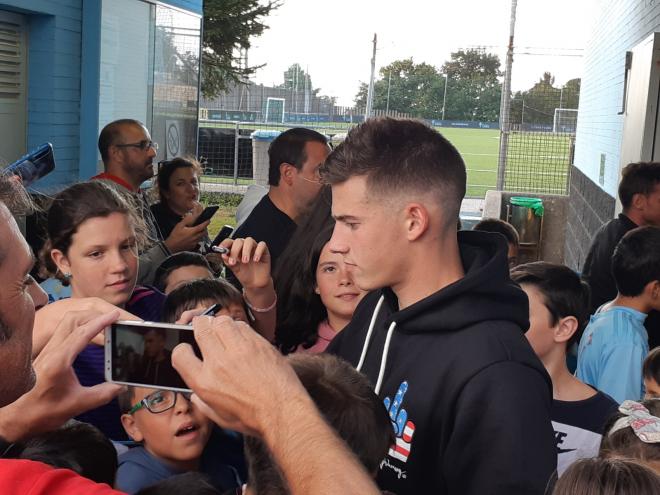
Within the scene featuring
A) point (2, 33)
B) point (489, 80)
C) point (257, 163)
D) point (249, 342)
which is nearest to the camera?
point (249, 342)

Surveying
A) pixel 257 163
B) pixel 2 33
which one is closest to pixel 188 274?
pixel 2 33

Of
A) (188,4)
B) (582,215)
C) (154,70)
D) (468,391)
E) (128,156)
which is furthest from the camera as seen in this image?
(582,215)

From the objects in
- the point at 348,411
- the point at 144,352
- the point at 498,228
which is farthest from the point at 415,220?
the point at 498,228

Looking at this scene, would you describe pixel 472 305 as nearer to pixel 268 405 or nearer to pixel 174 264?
pixel 268 405

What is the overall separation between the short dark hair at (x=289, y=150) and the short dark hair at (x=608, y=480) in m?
3.72

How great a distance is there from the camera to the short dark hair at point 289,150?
5.68m

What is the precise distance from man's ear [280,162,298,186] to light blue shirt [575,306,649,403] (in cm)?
204

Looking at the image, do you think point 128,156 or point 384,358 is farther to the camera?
point 128,156

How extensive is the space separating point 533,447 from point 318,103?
1473 inches

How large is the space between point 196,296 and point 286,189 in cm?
196

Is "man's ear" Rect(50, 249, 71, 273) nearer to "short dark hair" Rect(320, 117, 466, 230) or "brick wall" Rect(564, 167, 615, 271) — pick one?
"short dark hair" Rect(320, 117, 466, 230)

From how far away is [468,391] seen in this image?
2.21 m

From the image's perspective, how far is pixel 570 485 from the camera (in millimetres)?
2119

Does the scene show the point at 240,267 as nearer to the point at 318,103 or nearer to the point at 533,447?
the point at 533,447
